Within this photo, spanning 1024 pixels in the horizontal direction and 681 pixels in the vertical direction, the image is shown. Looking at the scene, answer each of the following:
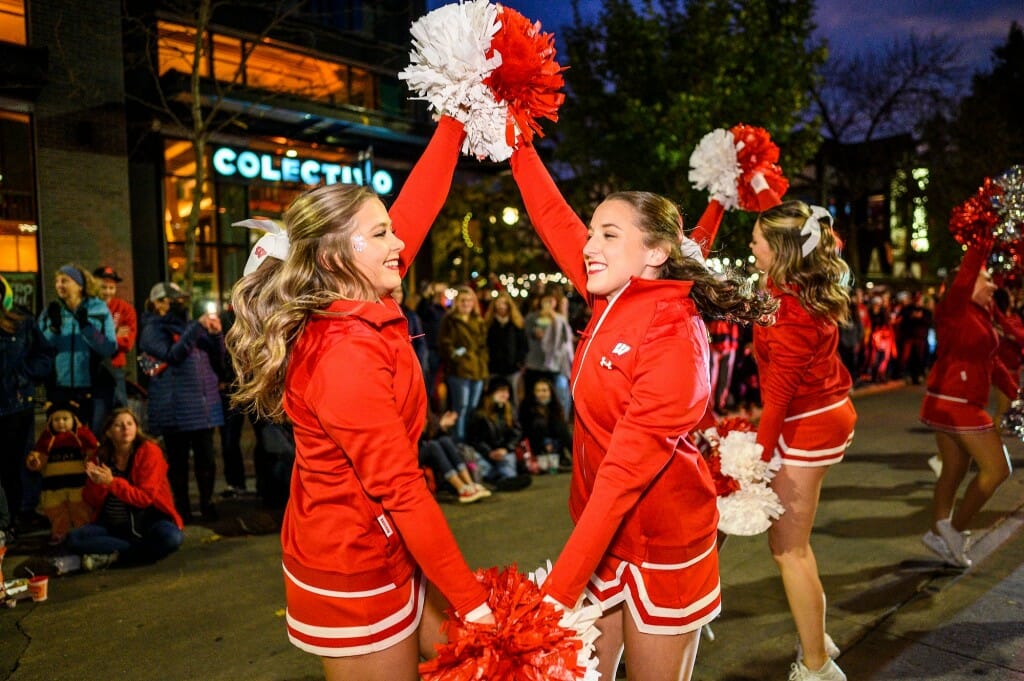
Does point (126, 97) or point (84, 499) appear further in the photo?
point (126, 97)

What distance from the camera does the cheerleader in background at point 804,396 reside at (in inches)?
114

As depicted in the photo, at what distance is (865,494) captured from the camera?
254 inches

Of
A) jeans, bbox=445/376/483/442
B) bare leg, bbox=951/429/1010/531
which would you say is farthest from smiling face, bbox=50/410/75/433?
bare leg, bbox=951/429/1010/531

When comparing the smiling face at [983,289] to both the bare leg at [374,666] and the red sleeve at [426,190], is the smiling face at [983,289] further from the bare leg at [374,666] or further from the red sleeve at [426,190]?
the bare leg at [374,666]

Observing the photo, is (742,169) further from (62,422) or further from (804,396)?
(62,422)

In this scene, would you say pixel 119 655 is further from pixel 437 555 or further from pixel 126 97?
pixel 126 97

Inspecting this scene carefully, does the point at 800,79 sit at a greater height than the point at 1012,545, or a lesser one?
greater

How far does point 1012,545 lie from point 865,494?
1472 mm

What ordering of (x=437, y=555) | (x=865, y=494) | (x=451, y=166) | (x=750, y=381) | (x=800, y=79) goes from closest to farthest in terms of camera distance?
1. (x=437, y=555)
2. (x=451, y=166)
3. (x=865, y=494)
4. (x=750, y=381)
5. (x=800, y=79)

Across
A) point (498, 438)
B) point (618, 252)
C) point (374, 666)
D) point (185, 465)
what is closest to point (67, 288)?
point (185, 465)

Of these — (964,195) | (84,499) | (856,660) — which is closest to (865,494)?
(856,660)

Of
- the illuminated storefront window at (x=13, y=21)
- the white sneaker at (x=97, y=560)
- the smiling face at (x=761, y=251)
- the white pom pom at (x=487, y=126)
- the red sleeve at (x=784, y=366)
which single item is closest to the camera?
the white pom pom at (x=487, y=126)

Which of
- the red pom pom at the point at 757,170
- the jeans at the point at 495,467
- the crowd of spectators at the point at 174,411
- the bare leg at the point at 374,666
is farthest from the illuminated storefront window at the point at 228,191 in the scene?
the bare leg at the point at 374,666

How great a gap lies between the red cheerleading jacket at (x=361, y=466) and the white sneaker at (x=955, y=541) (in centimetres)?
405
